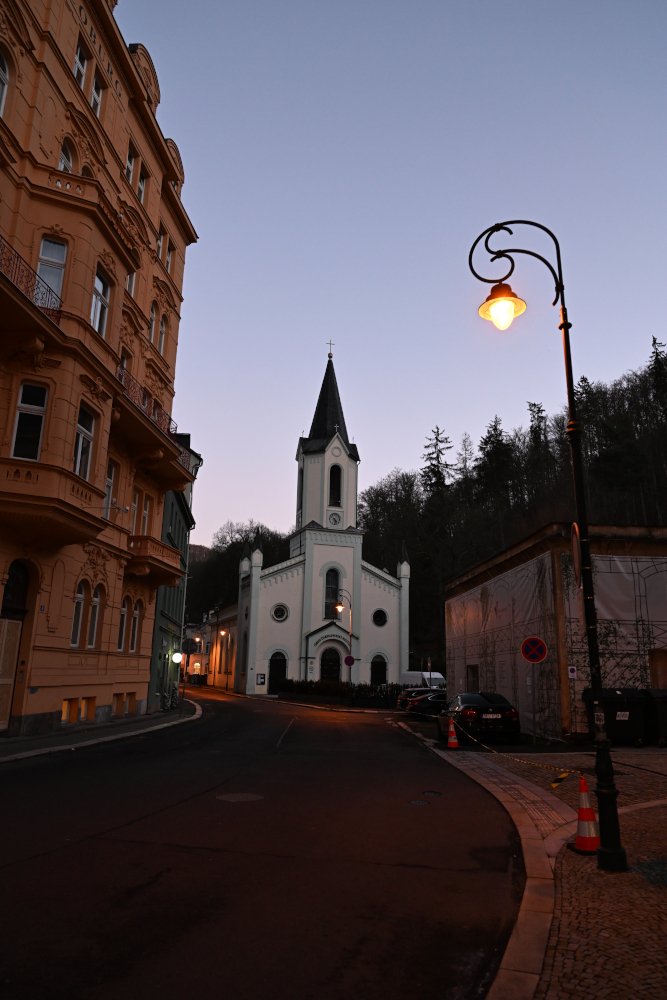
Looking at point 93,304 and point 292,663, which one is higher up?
point 93,304

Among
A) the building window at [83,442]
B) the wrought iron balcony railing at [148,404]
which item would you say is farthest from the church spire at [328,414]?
the building window at [83,442]

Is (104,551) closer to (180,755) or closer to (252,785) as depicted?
(180,755)

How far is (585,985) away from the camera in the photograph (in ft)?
12.9

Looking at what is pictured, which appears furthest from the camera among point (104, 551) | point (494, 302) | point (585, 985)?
point (104, 551)

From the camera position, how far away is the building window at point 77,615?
62.0ft

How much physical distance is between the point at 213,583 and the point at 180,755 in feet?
279

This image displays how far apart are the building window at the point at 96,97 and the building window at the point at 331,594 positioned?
40055 mm

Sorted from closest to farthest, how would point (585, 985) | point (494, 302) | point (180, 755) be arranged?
point (585, 985) < point (494, 302) < point (180, 755)

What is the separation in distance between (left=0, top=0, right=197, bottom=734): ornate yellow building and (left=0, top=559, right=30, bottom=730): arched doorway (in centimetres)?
4

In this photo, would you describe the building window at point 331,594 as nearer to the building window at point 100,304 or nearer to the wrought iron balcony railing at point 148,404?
the wrought iron balcony railing at point 148,404

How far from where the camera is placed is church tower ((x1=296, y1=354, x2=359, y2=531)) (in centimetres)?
5769

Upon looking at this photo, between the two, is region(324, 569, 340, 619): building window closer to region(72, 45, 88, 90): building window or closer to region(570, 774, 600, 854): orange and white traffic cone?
region(72, 45, 88, 90): building window

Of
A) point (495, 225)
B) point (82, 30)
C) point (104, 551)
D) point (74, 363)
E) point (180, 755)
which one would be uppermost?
point (82, 30)

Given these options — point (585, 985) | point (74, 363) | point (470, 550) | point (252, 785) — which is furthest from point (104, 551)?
point (470, 550)
